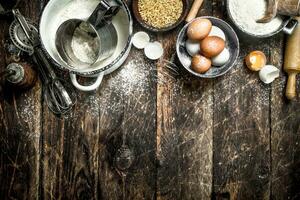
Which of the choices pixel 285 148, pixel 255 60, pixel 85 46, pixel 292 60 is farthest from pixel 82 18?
pixel 285 148

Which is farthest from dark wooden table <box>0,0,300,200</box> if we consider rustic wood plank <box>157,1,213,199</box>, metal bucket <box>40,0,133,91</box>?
metal bucket <box>40,0,133,91</box>

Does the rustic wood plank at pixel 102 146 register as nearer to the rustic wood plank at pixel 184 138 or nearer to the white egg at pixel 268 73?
the rustic wood plank at pixel 184 138

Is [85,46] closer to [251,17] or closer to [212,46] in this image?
[212,46]

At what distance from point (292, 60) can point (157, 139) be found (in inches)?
20.1

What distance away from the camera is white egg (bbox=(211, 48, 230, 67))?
140 centimetres

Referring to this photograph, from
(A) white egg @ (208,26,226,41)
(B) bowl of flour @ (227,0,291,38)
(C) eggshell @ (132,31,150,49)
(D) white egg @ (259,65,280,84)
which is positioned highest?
(B) bowl of flour @ (227,0,291,38)

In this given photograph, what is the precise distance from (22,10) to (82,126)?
1.43ft

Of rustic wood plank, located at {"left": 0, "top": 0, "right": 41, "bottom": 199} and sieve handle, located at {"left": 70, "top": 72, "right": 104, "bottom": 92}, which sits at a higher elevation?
sieve handle, located at {"left": 70, "top": 72, "right": 104, "bottom": 92}

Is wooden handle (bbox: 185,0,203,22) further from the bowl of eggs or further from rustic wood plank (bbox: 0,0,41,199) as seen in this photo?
rustic wood plank (bbox: 0,0,41,199)

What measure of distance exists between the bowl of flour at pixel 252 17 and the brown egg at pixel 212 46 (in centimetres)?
10

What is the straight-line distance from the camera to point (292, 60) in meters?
1.43

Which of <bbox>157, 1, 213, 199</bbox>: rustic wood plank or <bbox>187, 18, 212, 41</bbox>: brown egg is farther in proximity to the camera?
<bbox>157, 1, 213, 199</bbox>: rustic wood plank

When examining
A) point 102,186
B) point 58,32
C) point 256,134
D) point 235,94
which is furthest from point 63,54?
point 256,134

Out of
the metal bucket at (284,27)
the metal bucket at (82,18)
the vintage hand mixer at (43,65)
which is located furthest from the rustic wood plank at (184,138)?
the vintage hand mixer at (43,65)
